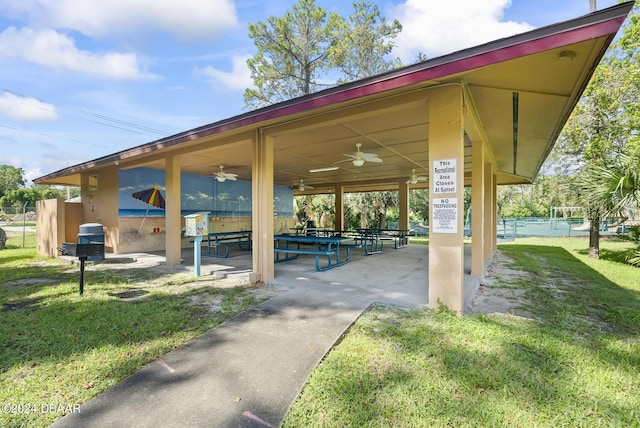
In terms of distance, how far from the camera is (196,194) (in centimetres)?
1165

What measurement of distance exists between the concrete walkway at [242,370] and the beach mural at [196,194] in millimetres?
7704

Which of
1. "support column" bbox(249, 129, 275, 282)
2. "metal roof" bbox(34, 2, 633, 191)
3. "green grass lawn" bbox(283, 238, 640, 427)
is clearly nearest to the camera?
"green grass lawn" bbox(283, 238, 640, 427)

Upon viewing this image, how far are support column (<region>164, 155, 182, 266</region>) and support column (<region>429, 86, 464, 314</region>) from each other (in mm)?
5890

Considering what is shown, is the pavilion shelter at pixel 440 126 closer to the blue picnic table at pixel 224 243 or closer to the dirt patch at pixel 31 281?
the blue picnic table at pixel 224 243

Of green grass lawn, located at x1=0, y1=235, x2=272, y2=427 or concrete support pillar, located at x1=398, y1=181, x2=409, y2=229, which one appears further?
concrete support pillar, located at x1=398, y1=181, x2=409, y2=229

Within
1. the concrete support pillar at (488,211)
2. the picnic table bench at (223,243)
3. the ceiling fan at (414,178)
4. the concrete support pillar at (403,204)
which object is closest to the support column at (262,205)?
the picnic table bench at (223,243)

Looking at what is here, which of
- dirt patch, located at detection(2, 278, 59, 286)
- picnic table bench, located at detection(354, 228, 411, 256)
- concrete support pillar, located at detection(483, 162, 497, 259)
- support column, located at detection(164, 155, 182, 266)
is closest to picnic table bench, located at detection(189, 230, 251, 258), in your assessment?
support column, located at detection(164, 155, 182, 266)

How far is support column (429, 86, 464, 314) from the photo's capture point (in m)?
3.54

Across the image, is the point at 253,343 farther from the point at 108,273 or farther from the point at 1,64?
the point at 1,64

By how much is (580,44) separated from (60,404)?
499 cm

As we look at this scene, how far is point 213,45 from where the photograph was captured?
15203mm

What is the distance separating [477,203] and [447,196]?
2820mm

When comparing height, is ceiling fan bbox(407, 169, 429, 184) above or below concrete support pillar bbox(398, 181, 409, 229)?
above

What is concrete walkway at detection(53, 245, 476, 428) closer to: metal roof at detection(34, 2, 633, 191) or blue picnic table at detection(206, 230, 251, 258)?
metal roof at detection(34, 2, 633, 191)
